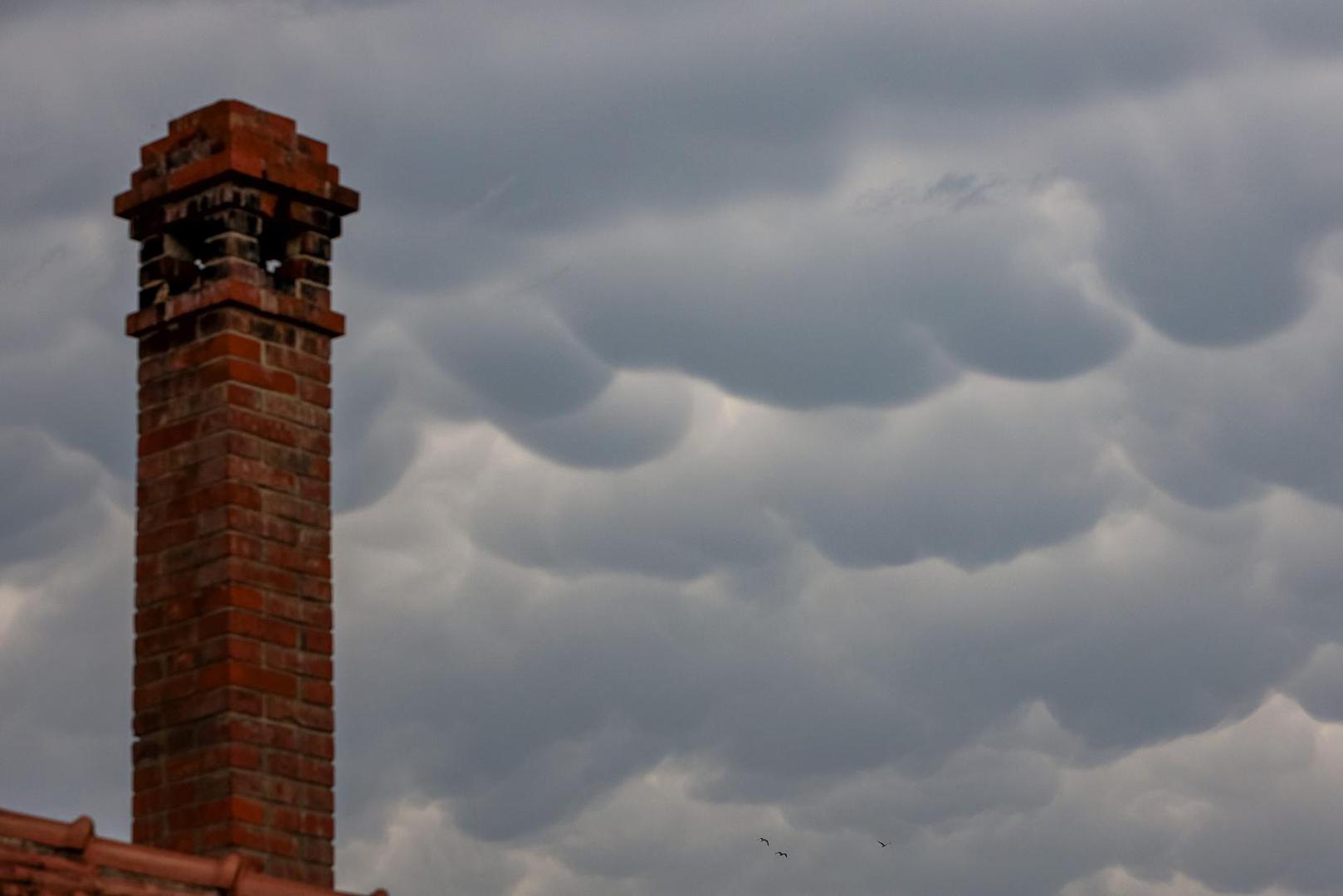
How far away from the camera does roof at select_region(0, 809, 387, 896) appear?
8.16 meters

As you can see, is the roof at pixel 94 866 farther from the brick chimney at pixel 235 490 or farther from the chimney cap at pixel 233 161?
the chimney cap at pixel 233 161

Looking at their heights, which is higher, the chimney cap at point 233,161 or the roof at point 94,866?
the chimney cap at point 233,161

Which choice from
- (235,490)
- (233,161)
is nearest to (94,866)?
(235,490)

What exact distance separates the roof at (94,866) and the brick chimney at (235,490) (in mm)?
1395

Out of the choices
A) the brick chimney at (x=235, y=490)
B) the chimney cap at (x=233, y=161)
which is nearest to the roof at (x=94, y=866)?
the brick chimney at (x=235, y=490)

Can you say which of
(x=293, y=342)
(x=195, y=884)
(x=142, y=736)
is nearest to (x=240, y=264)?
(x=293, y=342)

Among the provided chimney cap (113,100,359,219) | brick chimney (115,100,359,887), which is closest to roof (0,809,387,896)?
brick chimney (115,100,359,887)

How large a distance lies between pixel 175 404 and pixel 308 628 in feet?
4.71

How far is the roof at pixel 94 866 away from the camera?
26.8 ft

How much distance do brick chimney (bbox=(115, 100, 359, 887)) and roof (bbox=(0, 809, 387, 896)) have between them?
1.40m

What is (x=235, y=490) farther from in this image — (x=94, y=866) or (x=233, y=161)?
(x=94, y=866)

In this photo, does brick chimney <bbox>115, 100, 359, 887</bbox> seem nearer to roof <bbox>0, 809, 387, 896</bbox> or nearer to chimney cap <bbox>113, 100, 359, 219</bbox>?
chimney cap <bbox>113, 100, 359, 219</bbox>

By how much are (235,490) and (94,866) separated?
2973 mm

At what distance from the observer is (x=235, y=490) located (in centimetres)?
1105
